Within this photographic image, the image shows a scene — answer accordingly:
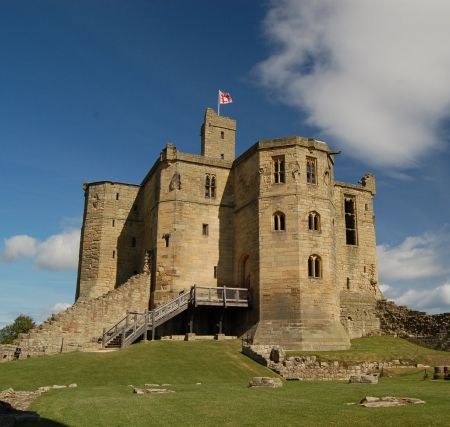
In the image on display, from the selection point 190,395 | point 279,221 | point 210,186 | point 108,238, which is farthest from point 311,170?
point 190,395

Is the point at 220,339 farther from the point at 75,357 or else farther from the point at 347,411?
the point at 347,411

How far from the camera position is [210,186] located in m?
38.0

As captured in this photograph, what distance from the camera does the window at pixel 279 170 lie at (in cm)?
3334

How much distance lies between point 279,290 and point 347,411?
759 inches

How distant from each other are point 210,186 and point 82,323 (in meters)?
13.0

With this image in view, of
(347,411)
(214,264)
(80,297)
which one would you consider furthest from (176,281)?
(347,411)

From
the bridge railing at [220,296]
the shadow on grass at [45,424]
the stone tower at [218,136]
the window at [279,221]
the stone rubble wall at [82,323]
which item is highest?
the stone tower at [218,136]

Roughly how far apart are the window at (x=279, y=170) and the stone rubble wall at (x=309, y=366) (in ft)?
37.1

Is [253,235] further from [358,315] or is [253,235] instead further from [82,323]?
[82,323]

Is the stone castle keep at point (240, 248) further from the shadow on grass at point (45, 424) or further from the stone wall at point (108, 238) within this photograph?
the shadow on grass at point (45, 424)

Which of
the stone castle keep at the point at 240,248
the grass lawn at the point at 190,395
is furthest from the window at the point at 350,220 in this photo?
the grass lawn at the point at 190,395

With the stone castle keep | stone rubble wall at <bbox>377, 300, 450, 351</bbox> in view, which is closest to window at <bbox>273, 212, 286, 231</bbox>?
the stone castle keep

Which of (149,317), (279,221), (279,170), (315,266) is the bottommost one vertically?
(149,317)

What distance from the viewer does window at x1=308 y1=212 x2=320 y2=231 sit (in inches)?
1273
